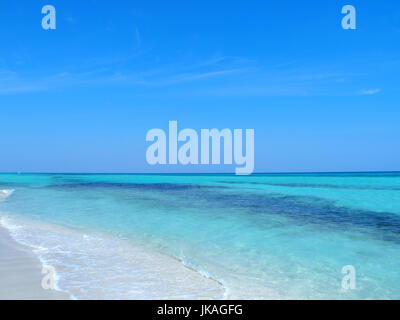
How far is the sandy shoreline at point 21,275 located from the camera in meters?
5.31

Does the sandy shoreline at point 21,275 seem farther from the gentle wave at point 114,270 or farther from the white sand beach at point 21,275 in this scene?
the gentle wave at point 114,270

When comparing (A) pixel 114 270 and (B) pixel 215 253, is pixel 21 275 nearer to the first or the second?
(A) pixel 114 270

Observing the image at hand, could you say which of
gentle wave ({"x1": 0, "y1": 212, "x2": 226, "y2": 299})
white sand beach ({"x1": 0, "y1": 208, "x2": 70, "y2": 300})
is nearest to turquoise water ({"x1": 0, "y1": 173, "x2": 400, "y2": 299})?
gentle wave ({"x1": 0, "y1": 212, "x2": 226, "y2": 299})

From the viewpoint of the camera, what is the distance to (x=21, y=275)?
6.32 m

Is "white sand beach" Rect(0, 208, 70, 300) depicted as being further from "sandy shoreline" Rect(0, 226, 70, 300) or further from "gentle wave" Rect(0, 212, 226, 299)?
"gentle wave" Rect(0, 212, 226, 299)

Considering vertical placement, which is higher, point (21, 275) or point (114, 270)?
point (21, 275)

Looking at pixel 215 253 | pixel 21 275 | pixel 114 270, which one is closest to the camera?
pixel 21 275

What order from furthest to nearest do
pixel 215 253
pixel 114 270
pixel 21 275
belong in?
pixel 215 253, pixel 114 270, pixel 21 275

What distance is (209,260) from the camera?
7.93 meters

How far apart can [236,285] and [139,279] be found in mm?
1800

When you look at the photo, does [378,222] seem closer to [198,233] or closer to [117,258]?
[198,233]

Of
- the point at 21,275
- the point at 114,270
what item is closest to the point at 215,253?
the point at 114,270
